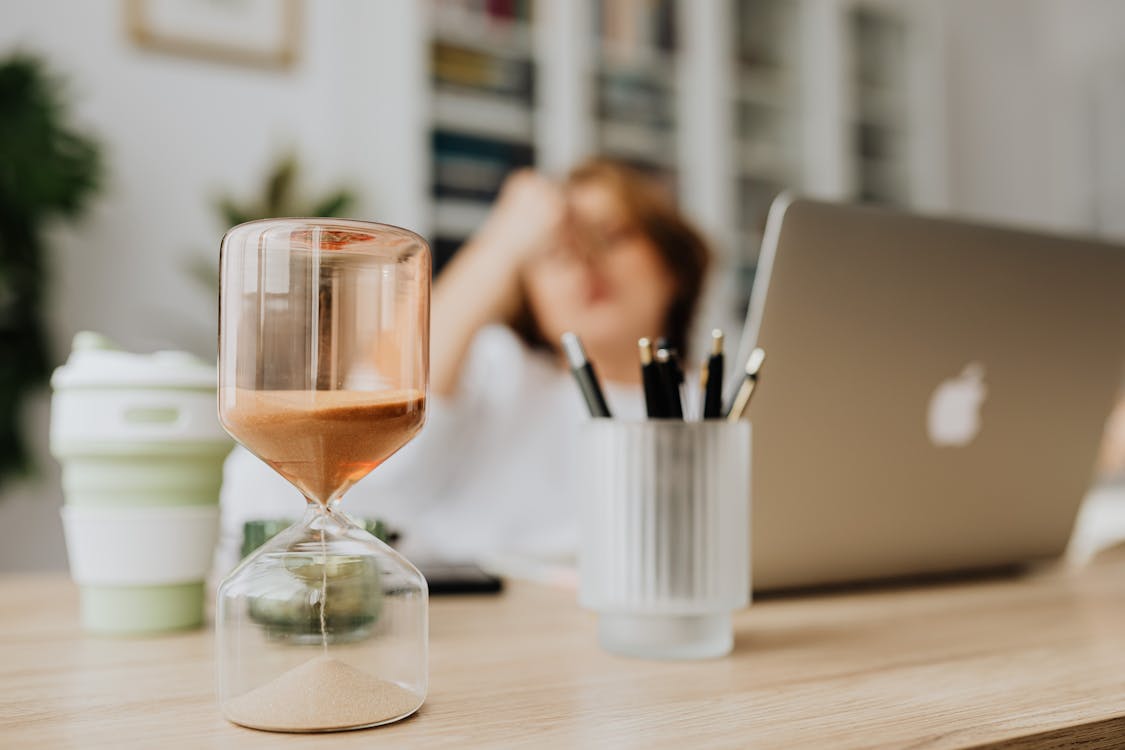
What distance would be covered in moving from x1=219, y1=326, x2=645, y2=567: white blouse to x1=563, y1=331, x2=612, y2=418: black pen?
882mm

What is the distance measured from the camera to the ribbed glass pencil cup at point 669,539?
22.7 inches

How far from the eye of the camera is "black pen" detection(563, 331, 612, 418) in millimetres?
624

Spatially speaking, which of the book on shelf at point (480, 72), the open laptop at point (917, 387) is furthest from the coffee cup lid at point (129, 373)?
the book on shelf at point (480, 72)

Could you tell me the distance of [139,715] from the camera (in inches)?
18.0

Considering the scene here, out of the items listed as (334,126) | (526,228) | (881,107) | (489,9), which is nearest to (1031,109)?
(881,107)

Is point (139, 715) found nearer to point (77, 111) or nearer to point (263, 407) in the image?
point (263, 407)

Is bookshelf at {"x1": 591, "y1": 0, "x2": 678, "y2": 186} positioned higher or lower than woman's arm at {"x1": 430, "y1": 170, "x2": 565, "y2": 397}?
higher

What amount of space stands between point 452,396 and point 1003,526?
1.07 metres

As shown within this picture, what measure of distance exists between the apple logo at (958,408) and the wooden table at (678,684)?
0.45ft

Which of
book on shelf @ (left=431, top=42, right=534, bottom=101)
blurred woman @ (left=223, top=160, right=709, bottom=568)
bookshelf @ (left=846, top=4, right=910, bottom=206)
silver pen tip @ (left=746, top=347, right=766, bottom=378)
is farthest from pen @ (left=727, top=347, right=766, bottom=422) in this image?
bookshelf @ (left=846, top=4, right=910, bottom=206)

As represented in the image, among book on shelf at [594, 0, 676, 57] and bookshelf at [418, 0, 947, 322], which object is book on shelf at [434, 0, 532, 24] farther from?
book on shelf at [594, 0, 676, 57]

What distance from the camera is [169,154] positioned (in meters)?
2.57

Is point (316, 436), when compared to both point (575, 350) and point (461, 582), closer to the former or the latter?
point (575, 350)

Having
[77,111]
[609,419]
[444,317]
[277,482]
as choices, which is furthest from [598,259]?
[609,419]
